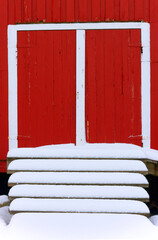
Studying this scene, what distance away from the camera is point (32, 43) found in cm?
434

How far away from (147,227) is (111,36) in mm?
2957

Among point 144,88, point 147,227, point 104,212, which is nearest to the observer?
point 147,227

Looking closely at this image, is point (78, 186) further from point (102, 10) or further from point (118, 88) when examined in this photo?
point (102, 10)

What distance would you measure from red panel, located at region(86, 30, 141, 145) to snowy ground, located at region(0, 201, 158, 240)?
1.68 meters

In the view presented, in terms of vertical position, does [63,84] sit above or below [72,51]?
below

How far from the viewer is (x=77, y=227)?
2.68 metres

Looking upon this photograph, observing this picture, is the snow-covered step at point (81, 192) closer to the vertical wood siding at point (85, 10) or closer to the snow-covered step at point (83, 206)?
the snow-covered step at point (83, 206)

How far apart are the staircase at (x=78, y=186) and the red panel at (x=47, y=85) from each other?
38.5 inches

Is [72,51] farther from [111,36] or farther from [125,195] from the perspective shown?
[125,195]

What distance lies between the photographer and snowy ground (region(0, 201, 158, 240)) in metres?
2.58

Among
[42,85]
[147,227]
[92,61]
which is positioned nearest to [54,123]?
[42,85]

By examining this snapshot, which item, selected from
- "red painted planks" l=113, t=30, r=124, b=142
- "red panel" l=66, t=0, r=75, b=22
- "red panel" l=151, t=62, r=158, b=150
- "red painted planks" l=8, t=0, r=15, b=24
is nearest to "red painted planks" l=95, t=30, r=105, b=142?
"red painted planks" l=113, t=30, r=124, b=142

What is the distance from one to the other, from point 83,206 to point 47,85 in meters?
2.15

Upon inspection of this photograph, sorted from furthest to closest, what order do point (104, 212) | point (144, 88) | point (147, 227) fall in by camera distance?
1. point (144, 88)
2. point (104, 212)
3. point (147, 227)
